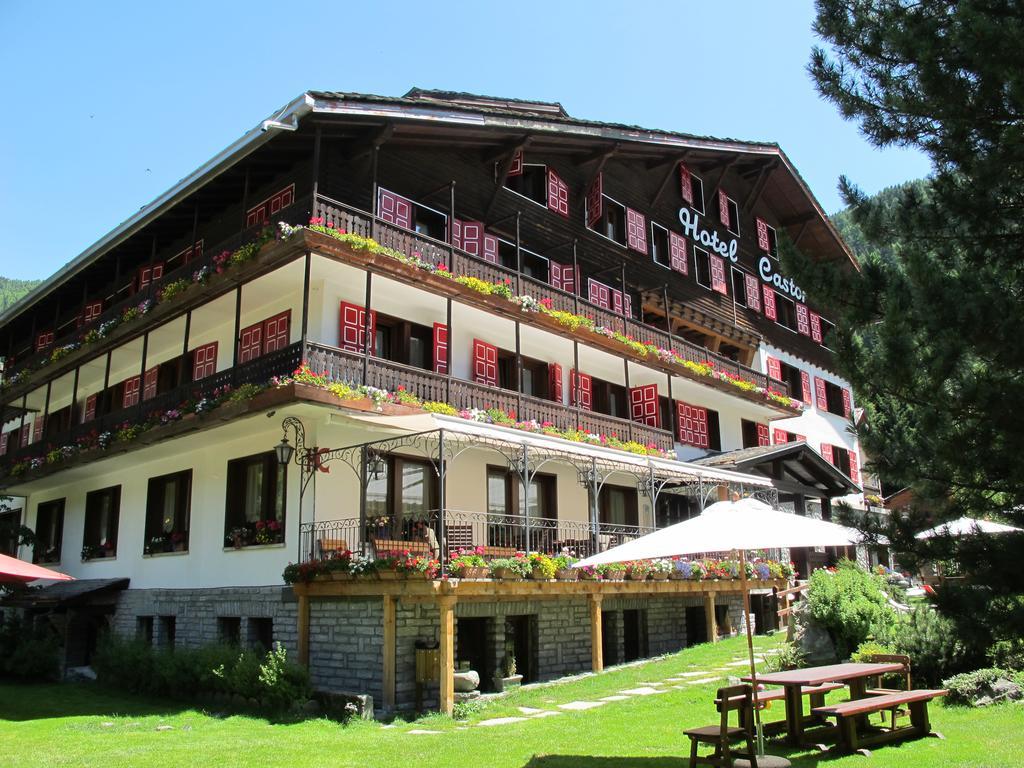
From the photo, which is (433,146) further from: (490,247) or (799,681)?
(799,681)

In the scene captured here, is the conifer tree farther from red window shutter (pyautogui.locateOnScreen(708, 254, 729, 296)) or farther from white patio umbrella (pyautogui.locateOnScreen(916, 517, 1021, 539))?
red window shutter (pyautogui.locateOnScreen(708, 254, 729, 296))

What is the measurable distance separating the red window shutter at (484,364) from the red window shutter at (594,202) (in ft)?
22.3

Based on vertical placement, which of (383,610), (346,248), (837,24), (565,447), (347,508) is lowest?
(383,610)

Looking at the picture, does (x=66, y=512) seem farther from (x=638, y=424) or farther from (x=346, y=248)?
(x=638, y=424)

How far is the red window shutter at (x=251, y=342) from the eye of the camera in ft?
60.8

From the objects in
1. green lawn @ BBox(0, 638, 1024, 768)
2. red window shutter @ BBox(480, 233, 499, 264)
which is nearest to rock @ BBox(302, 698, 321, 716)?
green lawn @ BBox(0, 638, 1024, 768)

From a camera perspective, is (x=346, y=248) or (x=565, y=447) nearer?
(x=346, y=248)

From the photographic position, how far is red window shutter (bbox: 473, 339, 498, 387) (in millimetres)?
19641

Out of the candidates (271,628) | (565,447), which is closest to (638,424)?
(565,447)

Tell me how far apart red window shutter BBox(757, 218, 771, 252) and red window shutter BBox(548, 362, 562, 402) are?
581 inches

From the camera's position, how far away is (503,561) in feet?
47.2

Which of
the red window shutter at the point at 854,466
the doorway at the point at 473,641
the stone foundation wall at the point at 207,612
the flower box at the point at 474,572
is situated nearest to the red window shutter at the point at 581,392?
the doorway at the point at 473,641

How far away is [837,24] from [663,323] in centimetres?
2062

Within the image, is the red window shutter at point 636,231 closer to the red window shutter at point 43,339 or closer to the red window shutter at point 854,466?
the red window shutter at point 854,466
